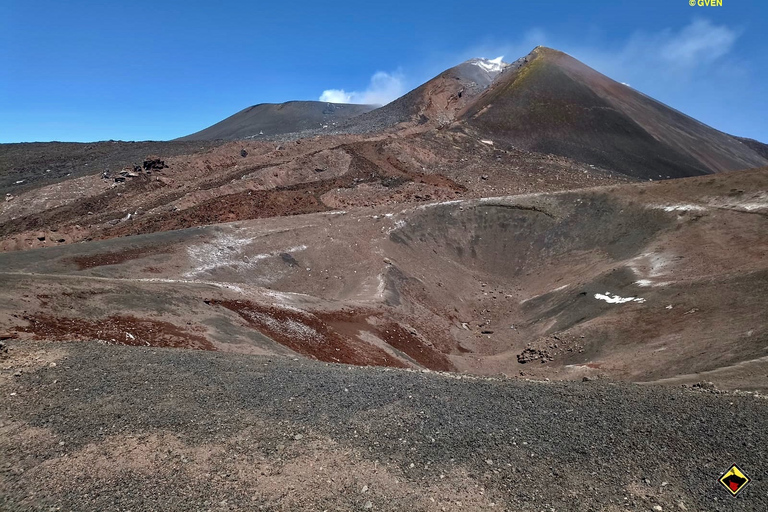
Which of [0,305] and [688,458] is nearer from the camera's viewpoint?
[688,458]

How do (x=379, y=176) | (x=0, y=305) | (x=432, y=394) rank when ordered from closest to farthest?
1. (x=432, y=394)
2. (x=0, y=305)
3. (x=379, y=176)

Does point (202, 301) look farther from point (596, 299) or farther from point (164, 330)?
point (596, 299)

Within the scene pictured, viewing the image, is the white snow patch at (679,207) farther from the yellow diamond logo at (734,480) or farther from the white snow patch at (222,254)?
the yellow diamond logo at (734,480)

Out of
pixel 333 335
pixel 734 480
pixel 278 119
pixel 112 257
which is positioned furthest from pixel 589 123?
pixel 278 119

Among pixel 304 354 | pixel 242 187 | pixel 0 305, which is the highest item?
pixel 242 187

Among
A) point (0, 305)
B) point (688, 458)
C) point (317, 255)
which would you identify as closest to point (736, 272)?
point (688, 458)

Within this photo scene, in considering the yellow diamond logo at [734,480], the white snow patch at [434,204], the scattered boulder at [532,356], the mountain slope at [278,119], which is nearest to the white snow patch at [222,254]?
the white snow patch at [434,204]
